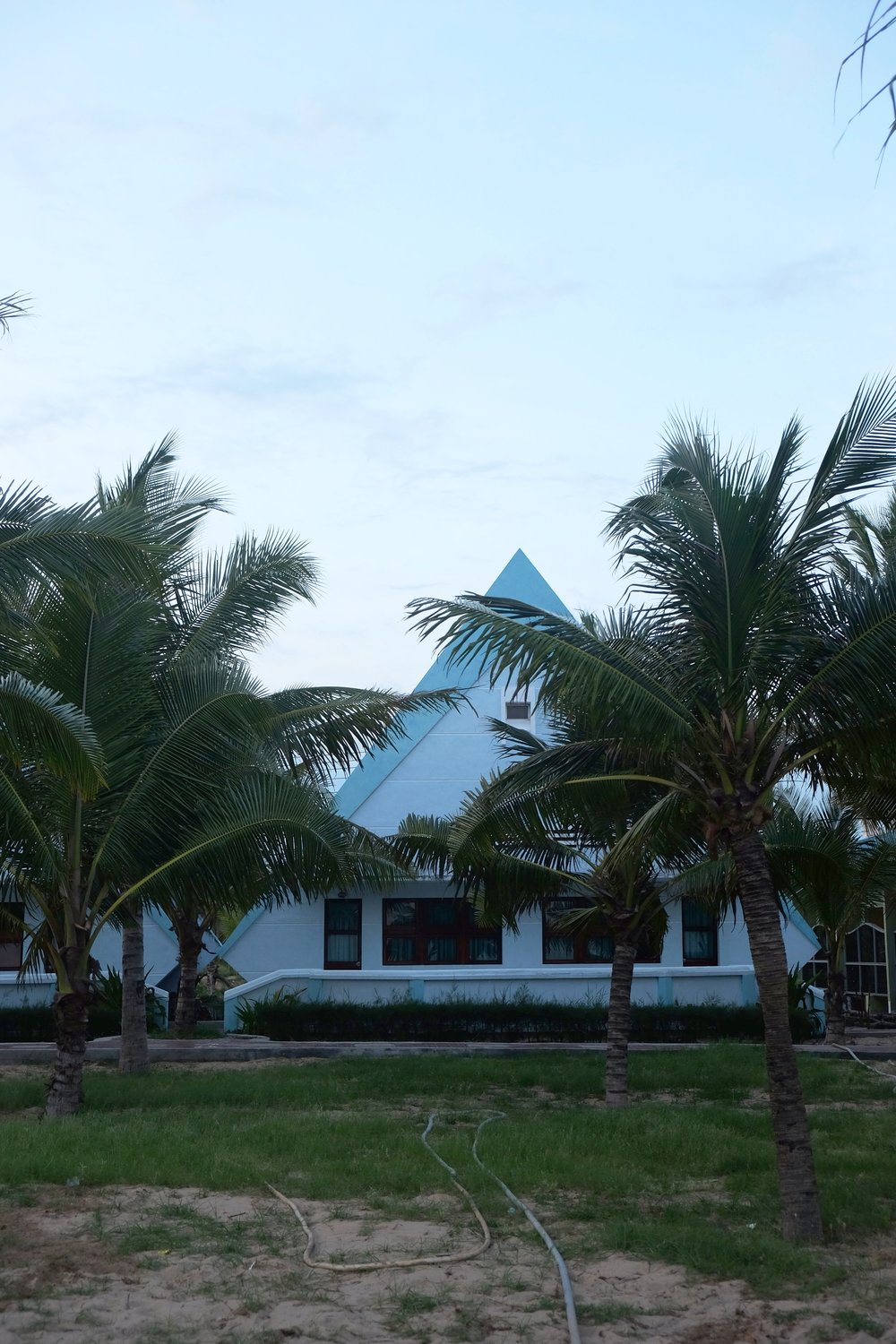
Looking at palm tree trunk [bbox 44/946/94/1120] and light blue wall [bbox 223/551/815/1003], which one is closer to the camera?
palm tree trunk [bbox 44/946/94/1120]

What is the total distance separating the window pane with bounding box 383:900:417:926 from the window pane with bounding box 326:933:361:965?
0.74 m

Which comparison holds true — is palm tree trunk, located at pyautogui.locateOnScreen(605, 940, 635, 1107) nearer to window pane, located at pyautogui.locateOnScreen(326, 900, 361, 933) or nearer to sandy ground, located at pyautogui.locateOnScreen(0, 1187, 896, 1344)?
sandy ground, located at pyautogui.locateOnScreen(0, 1187, 896, 1344)

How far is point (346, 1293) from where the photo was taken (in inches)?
265

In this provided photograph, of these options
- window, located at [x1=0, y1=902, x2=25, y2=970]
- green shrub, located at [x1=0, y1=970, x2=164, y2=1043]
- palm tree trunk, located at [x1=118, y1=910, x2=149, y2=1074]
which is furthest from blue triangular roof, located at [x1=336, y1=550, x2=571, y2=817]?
palm tree trunk, located at [x1=118, y1=910, x2=149, y2=1074]

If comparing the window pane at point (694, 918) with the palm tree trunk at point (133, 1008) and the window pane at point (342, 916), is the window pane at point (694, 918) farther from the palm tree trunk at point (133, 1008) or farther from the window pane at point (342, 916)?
the palm tree trunk at point (133, 1008)

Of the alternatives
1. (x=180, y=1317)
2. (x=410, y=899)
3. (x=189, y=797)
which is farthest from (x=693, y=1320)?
(x=410, y=899)

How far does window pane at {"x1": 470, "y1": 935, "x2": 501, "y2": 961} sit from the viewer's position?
23.6 metres

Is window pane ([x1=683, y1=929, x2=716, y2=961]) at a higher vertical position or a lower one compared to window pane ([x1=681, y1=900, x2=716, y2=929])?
lower

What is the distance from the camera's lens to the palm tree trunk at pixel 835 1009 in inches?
774

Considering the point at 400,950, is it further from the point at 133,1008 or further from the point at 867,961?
the point at 867,961

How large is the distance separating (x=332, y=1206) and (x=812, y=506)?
5736 mm

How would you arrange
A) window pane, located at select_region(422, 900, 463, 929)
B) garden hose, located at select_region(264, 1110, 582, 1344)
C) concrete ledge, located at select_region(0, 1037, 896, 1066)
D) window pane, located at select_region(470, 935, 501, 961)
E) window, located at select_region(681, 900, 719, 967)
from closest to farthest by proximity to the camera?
1. garden hose, located at select_region(264, 1110, 582, 1344)
2. concrete ledge, located at select_region(0, 1037, 896, 1066)
3. window, located at select_region(681, 900, 719, 967)
4. window pane, located at select_region(470, 935, 501, 961)
5. window pane, located at select_region(422, 900, 463, 929)

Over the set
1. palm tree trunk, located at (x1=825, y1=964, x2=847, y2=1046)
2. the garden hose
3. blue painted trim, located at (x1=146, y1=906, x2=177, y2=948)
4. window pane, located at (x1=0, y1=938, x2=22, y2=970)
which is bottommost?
the garden hose

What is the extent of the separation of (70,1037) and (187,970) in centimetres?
851
